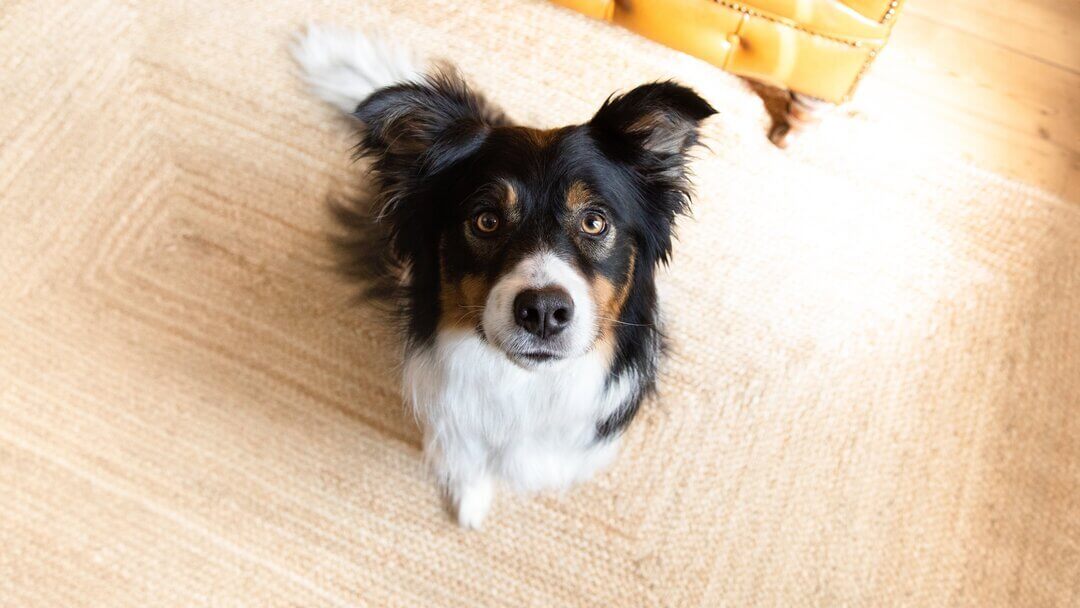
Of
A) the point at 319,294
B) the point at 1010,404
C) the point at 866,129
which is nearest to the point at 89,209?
the point at 319,294

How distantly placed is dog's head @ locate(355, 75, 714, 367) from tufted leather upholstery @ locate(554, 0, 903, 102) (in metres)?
0.78

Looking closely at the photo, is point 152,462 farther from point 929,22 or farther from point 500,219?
point 929,22

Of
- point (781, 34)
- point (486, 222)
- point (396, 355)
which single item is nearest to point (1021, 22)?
point (781, 34)

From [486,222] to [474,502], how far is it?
0.82m

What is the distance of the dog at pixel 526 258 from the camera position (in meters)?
1.42

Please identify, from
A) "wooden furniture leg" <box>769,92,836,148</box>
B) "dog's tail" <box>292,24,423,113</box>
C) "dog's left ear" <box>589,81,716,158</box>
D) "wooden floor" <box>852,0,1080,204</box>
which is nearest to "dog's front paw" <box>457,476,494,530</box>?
"dog's left ear" <box>589,81,716,158</box>

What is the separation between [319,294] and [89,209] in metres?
0.74

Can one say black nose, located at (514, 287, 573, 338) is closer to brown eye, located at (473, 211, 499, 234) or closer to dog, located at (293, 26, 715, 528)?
dog, located at (293, 26, 715, 528)

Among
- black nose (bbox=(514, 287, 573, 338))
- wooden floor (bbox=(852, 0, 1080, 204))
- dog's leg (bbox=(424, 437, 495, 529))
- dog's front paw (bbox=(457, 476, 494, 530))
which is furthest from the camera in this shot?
wooden floor (bbox=(852, 0, 1080, 204))

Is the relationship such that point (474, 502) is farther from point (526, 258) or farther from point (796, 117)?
point (796, 117)

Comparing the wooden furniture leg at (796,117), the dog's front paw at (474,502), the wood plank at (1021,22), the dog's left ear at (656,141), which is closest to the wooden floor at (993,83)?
the wood plank at (1021,22)

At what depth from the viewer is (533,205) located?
1.45 metres

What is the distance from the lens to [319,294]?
2.22 meters

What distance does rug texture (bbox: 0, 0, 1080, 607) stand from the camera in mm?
1985
